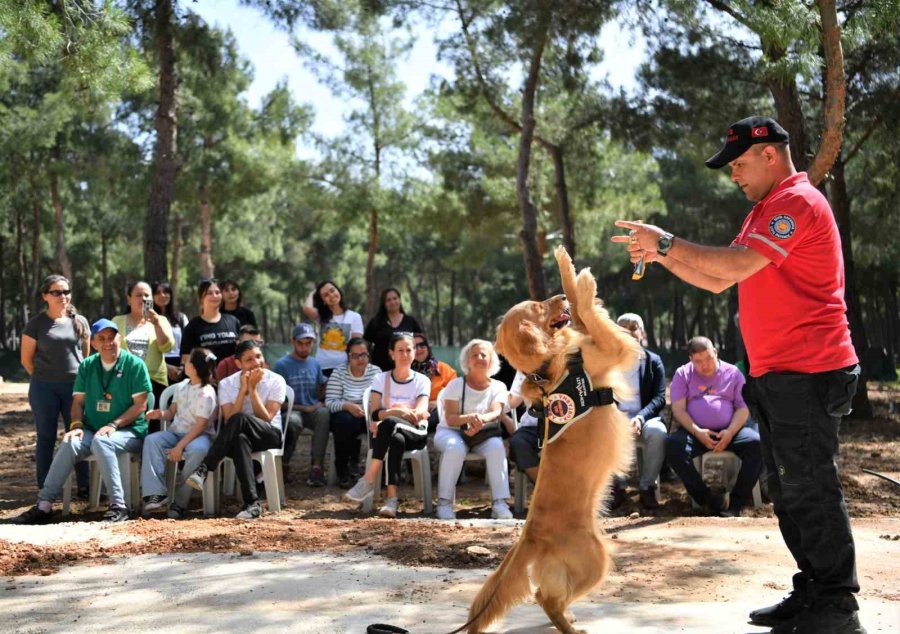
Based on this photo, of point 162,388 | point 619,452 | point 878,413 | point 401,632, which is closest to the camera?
point 401,632

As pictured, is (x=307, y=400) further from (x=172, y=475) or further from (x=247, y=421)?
(x=172, y=475)

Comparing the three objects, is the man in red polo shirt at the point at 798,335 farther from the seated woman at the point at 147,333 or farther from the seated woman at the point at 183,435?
the seated woman at the point at 147,333

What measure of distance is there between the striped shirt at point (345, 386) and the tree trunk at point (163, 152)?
14.6ft

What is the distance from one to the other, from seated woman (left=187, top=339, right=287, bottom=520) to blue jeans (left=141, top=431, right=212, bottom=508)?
120 millimetres

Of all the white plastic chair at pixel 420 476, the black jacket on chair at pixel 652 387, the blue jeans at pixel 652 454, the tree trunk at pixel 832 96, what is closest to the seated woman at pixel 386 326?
the white plastic chair at pixel 420 476

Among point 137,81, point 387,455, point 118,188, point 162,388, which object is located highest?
point 118,188

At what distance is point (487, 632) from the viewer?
3.97 m

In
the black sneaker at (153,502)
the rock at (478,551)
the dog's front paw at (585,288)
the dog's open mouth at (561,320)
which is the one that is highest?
the dog's front paw at (585,288)

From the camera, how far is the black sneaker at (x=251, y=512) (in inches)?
298

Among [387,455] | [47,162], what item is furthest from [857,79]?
[47,162]

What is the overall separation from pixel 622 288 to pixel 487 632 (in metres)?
39.6

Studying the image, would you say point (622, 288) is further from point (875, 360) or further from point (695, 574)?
point (695, 574)

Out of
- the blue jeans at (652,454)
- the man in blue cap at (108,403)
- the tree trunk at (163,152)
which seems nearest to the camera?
the man in blue cap at (108,403)

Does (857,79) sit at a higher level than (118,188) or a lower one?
lower
